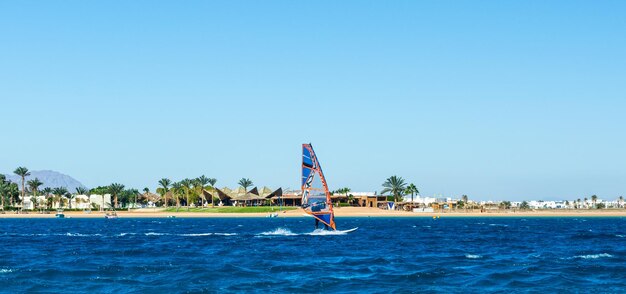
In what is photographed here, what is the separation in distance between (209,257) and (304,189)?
93.9 feet

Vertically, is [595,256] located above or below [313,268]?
below

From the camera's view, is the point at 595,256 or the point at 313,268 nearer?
the point at 313,268

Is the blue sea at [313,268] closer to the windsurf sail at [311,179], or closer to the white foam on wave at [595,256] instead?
the white foam on wave at [595,256]

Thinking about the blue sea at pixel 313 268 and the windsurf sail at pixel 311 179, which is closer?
the blue sea at pixel 313 268

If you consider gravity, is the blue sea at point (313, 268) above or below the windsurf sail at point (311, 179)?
below

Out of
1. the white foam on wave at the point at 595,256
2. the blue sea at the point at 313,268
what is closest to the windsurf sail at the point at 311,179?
the blue sea at the point at 313,268

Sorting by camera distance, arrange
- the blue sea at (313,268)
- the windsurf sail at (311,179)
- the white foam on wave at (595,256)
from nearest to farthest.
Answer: the blue sea at (313,268) < the white foam on wave at (595,256) < the windsurf sail at (311,179)

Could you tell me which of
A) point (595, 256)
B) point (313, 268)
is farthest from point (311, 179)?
point (313, 268)

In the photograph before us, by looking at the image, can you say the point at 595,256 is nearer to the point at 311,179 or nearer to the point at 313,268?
the point at 313,268

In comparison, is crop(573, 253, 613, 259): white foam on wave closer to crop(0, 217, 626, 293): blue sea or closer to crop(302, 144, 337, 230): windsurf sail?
crop(0, 217, 626, 293): blue sea

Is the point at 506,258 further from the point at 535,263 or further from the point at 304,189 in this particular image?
the point at 304,189

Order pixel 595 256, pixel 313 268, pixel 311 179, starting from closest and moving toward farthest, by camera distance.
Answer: pixel 313 268, pixel 595 256, pixel 311 179

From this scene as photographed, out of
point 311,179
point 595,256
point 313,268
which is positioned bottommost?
point 595,256

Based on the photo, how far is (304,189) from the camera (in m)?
85.8
